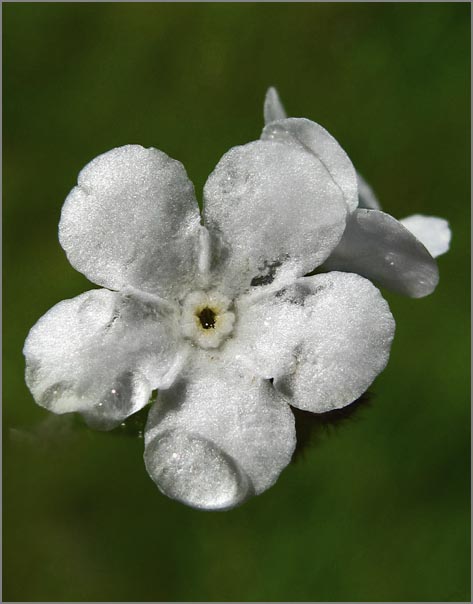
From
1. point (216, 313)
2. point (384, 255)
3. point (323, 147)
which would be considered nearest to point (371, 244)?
point (384, 255)

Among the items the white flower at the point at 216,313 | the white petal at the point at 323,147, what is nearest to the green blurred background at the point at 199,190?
the white flower at the point at 216,313

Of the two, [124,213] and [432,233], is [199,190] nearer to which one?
[432,233]

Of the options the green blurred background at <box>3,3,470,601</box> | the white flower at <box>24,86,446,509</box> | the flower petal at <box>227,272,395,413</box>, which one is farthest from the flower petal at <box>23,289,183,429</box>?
the green blurred background at <box>3,3,470,601</box>

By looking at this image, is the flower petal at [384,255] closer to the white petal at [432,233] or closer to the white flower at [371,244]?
the white flower at [371,244]

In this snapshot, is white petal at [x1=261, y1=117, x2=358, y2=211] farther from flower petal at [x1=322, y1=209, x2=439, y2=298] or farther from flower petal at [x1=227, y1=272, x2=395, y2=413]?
flower petal at [x1=227, y1=272, x2=395, y2=413]

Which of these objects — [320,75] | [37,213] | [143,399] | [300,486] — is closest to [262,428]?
[143,399]
